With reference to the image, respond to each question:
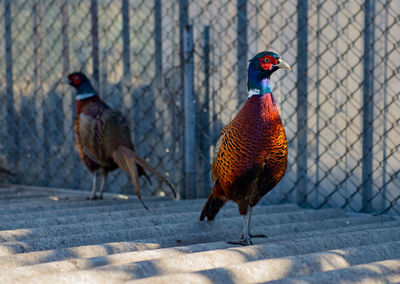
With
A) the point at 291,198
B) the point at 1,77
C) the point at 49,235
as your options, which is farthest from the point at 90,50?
the point at 49,235

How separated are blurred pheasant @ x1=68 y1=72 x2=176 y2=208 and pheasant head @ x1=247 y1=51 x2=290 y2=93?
1664mm

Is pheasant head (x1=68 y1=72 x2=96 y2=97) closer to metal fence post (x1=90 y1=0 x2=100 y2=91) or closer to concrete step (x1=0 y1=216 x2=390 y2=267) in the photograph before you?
metal fence post (x1=90 y1=0 x2=100 y2=91)

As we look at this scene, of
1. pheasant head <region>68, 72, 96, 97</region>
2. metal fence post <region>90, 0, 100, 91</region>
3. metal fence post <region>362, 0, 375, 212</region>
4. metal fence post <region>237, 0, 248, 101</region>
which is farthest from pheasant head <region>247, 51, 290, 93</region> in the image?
metal fence post <region>90, 0, 100, 91</region>

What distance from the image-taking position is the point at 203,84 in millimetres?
4621

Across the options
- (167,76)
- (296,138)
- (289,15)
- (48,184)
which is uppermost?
(289,15)

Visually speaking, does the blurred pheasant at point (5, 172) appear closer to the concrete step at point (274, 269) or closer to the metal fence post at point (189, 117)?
the metal fence post at point (189, 117)

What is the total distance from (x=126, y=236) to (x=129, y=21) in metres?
2.61

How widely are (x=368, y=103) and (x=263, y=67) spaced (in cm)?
140

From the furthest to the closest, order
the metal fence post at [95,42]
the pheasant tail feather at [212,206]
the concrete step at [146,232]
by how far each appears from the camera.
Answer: the metal fence post at [95,42]
the pheasant tail feather at [212,206]
the concrete step at [146,232]

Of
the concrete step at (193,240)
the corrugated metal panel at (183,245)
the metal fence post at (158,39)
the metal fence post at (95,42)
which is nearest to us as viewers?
the corrugated metal panel at (183,245)

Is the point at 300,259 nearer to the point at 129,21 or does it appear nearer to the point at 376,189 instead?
the point at 376,189

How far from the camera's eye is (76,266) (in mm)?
2107

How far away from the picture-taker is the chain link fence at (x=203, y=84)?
12.9 ft

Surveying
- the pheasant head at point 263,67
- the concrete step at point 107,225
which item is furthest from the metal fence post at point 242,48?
the pheasant head at point 263,67
